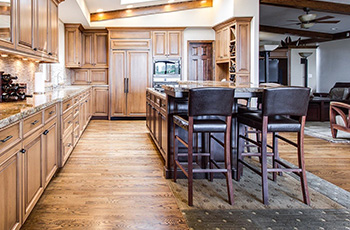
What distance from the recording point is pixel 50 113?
303 cm

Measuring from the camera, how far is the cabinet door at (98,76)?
8.53 meters

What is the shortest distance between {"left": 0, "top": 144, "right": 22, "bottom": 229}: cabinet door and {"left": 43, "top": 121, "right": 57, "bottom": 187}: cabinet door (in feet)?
2.69

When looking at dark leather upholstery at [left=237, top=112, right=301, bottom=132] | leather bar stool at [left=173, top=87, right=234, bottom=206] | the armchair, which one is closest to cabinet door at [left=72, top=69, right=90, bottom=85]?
the armchair

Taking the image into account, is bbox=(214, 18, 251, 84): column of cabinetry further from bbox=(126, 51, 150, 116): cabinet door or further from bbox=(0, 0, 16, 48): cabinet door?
bbox=(0, 0, 16, 48): cabinet door

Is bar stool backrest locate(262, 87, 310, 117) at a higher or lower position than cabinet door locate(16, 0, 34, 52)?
lower

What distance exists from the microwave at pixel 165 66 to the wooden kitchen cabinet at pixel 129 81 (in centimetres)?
20

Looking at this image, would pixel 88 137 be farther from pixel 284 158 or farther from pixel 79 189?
pixel 284 158

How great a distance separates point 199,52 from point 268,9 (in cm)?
206

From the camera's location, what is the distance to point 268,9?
833 cm

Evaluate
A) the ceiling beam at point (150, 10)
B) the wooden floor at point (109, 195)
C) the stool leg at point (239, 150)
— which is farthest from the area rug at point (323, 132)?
the ceiling beam at point (150, 10)

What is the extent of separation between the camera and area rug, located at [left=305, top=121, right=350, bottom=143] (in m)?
5.64

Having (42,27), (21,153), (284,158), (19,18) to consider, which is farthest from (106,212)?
(284,158)

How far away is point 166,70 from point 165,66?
0.34 ft

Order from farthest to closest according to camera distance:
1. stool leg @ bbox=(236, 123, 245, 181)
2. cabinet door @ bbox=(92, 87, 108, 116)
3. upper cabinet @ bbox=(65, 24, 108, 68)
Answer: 1. cabinet door @ bbox=(92, 87, 108, 116)
2. upper cabinet @ bbox=(65, 24, 108, 68)
3. stool leg @ bbox=(236, 123, 245, 181)
